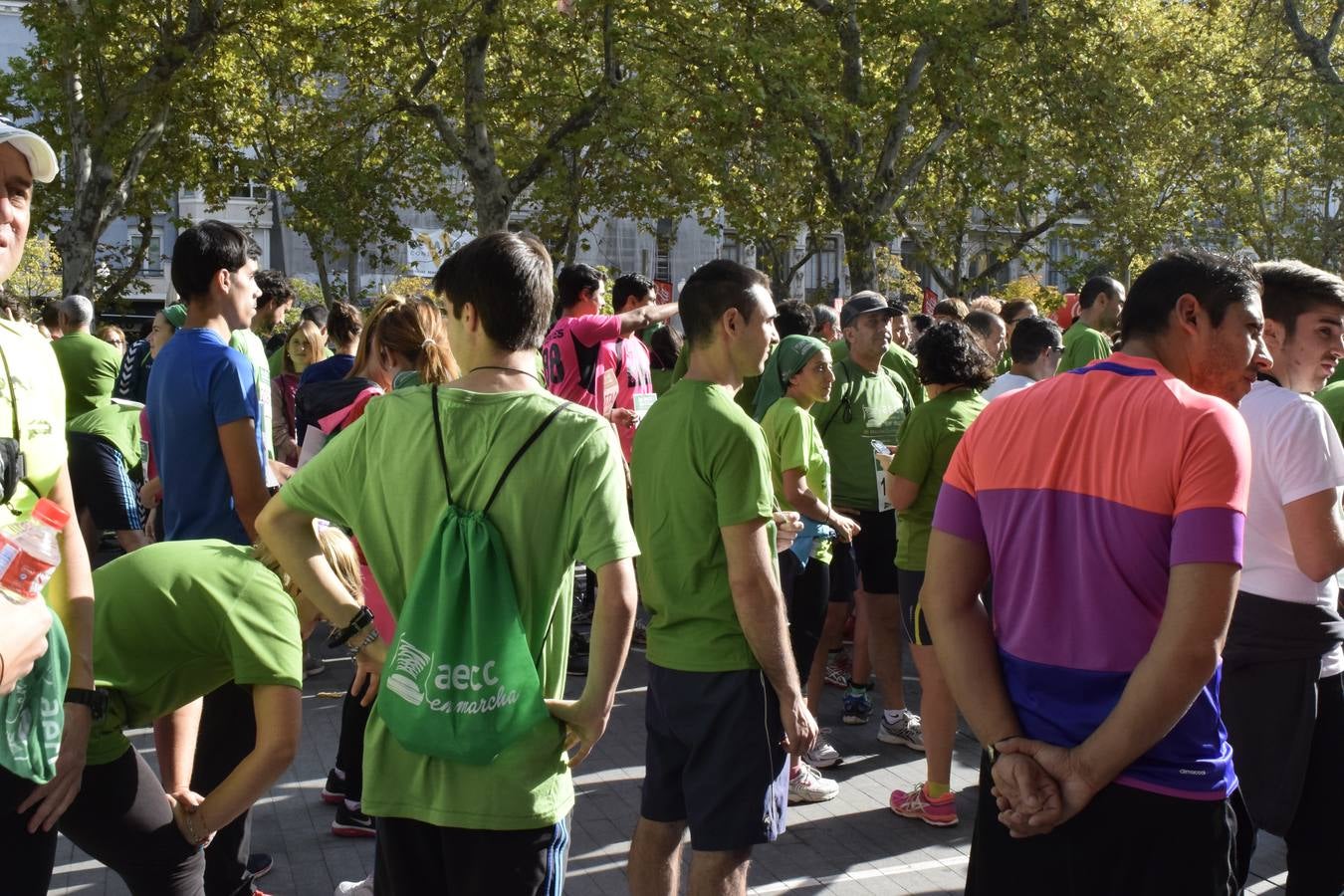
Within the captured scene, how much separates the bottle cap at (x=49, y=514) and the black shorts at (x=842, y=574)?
15.6ft

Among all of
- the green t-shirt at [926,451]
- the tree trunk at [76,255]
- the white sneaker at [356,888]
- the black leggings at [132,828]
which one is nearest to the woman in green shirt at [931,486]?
the green t-shirt at [926,451]

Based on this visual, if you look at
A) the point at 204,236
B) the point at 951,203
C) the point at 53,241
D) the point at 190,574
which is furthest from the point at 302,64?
the point at 190,574

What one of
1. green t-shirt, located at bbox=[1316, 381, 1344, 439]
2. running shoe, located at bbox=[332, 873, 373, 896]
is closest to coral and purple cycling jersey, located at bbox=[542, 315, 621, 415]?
running shoe, located at bbox=[332, 873, 373, 896]

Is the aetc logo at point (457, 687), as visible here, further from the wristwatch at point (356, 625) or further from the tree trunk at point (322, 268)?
the tree trunk at point (322, 268)

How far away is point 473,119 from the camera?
1680 centimetres

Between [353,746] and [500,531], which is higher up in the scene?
[500,531]

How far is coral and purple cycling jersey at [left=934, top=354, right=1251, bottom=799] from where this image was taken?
7.91 feet

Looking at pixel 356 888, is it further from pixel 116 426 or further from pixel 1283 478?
pixel 116 426

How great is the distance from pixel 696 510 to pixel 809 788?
234 cm

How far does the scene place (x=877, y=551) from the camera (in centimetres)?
651

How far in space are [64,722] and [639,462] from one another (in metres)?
1.72

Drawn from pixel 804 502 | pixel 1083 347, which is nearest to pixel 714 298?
pixel 804 502

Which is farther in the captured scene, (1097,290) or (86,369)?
(86,369)

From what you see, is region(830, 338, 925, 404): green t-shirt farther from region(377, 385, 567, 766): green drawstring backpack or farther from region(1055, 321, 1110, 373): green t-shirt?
region(377, 385, 567, 766): green drawstring backpack
